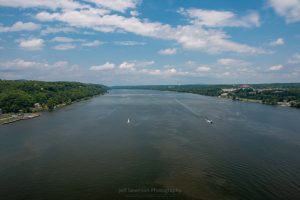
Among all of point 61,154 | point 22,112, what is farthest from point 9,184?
point 22,112

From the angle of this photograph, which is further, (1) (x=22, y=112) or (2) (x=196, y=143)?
(1) (x=22, y=112)

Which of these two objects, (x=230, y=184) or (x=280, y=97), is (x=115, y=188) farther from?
(x=280, y=97)

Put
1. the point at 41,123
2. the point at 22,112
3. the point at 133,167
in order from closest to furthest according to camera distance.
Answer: the point at 133,167, the point at 41,123, the point at 22,112

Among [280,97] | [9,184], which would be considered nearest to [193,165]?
[9,184]

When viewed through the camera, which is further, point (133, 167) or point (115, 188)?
point (133, 167)

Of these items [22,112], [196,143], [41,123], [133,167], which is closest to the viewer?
[133,167]

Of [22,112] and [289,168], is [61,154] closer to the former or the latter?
[289,168]
